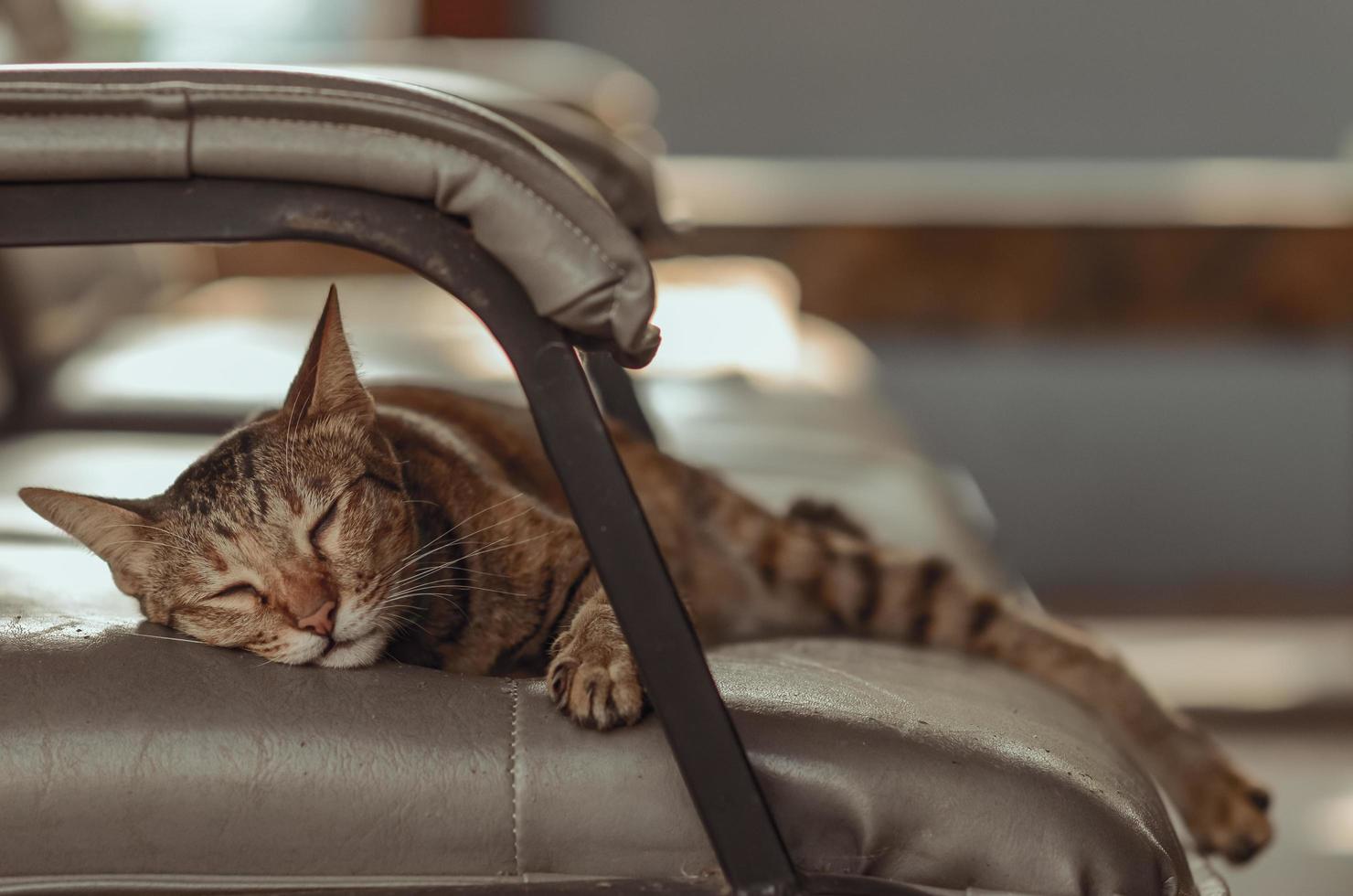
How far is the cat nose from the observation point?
3.33 feet

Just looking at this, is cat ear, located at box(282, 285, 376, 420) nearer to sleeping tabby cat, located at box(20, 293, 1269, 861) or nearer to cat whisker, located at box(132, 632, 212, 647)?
sleeping tabby cat, located at box(20, 293, 1269, 861)

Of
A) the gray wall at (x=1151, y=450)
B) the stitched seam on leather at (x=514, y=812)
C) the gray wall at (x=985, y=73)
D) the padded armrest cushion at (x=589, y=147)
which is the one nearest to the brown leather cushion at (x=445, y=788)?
the stitched seam on leather at (x=514, y=812)

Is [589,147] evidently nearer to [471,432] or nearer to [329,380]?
[471,432]

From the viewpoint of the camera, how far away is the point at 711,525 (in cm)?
152

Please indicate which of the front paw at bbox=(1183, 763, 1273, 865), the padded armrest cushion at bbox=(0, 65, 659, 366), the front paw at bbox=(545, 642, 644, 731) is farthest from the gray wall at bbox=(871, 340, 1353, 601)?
the padded armrest cushion at bbox=(0, 65, 659, 366)

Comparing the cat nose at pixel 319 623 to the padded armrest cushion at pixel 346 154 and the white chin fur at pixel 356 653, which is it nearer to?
the white chin fur at pixel 356 653

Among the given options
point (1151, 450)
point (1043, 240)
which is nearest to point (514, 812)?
point (1043, 240)

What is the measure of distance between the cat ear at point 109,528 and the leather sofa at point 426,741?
99mm

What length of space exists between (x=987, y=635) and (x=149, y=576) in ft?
2.61

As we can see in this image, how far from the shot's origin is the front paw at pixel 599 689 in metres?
0.94

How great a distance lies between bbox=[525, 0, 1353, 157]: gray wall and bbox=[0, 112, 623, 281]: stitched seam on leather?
11.4ft

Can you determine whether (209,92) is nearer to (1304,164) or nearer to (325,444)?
(325,444)

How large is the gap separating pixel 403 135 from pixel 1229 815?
3.15 feet

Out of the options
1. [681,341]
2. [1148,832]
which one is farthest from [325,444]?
[681,341]
